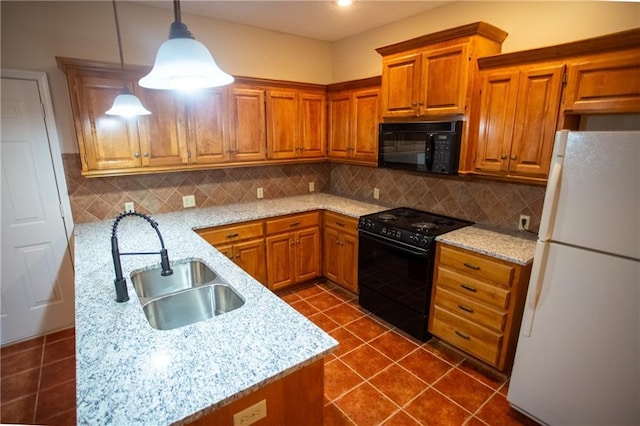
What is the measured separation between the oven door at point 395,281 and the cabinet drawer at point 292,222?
63 centimetres

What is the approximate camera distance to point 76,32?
8.11 ft

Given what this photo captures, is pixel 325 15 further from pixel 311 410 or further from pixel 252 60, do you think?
pixel 311 410

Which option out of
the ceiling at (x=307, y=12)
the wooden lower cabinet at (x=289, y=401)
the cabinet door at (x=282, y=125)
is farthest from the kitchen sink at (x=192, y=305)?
the ceiling at (x=307, y=12)

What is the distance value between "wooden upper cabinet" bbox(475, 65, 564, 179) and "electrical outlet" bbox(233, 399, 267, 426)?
209 centimetres

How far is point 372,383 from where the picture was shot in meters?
2.18

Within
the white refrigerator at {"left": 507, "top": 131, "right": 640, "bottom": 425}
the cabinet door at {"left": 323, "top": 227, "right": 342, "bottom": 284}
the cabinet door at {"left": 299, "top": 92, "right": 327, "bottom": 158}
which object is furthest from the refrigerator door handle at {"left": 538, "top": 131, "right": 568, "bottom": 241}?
the cabinet door at {"left": 299, "top": 92, "right": 327, "bottom": 158}

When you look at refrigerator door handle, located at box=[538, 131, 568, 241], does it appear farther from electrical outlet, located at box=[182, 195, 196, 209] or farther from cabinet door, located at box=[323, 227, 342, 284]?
electrical outlet, located at box=[182, 195, 196, 209]

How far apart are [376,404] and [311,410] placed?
104cm

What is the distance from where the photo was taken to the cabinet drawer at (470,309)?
213 cm

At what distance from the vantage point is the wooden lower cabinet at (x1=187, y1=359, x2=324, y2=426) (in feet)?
3.25

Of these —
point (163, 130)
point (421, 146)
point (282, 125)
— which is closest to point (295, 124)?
point (282, 125)

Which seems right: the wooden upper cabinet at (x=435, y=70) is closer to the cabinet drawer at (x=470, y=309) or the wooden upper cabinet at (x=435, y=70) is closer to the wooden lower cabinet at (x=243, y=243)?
the cabinet drawer at (x=470, y=309)

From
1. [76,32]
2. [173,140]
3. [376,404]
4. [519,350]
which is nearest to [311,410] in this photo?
[376,404]

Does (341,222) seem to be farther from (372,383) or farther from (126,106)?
(126,106)
